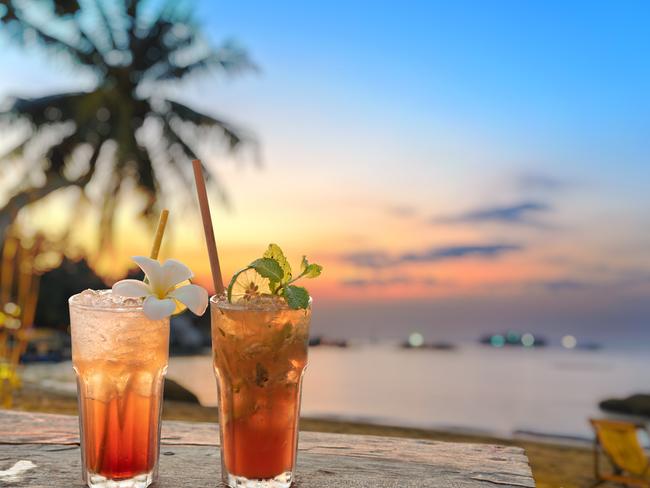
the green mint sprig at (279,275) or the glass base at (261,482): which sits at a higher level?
the green mint sprig at (279,275)

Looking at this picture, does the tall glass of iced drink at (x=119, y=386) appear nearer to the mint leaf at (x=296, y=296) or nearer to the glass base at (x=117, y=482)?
the glass base at (x=117, y=482)

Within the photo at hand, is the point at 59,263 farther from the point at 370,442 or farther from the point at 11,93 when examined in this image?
the point at 370,442

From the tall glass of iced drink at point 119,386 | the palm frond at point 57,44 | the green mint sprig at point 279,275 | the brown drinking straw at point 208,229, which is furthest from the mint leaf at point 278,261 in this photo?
the palm frond at point 57,44

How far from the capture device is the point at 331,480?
5.46 feet

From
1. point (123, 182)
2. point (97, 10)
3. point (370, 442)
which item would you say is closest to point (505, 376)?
point (123, 182)

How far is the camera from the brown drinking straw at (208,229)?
166 cm

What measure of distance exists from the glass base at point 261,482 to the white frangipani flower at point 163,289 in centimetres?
39

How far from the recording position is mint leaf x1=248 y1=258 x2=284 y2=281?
1539mm

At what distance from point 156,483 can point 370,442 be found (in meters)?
0.73

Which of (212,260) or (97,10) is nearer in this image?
(212,260)

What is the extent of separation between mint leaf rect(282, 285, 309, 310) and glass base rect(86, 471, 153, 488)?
1.72 ft

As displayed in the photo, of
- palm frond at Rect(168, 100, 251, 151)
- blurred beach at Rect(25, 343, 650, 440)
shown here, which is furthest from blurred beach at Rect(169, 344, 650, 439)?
palm frond at Rect(168, 100, 251, 151)

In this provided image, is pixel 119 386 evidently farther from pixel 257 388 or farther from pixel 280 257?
pixel 280 257

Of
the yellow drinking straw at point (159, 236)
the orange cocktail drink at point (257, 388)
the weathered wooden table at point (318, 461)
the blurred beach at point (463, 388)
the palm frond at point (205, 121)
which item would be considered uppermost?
the palm frond at point (205, 121)
